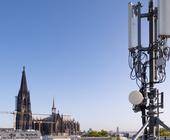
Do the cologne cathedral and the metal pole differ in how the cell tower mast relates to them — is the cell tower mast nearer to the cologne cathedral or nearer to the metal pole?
the metal pole

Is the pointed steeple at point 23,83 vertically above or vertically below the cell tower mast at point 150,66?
above

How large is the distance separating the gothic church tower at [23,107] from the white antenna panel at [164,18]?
124 meters

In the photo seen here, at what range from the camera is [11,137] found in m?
110

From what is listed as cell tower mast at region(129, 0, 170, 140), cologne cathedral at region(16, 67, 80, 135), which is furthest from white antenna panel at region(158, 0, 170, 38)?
cologne cathedral at region(16, 67, 80, 135)

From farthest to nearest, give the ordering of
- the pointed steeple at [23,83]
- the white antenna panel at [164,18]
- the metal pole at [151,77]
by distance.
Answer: the pointed steeple at [23,83], the metal pole at [151,77], the white antenna panel at [164,18]

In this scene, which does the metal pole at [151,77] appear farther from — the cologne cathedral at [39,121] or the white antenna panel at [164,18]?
the cologne cathedral at [39,121]

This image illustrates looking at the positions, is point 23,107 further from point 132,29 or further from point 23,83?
point 132,29

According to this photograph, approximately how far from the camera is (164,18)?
5.64m

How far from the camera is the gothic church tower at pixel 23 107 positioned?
420 feet

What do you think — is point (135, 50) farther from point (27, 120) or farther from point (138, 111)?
point (27, 120)

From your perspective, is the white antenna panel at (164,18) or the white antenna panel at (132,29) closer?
the white antenna panel at (164,18)

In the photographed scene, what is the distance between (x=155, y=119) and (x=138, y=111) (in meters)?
0.43

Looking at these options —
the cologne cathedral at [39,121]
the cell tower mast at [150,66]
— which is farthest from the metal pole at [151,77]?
the cologne cathedral at [39,121]

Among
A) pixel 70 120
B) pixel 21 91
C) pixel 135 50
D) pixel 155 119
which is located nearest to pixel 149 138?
pixel 155 119
